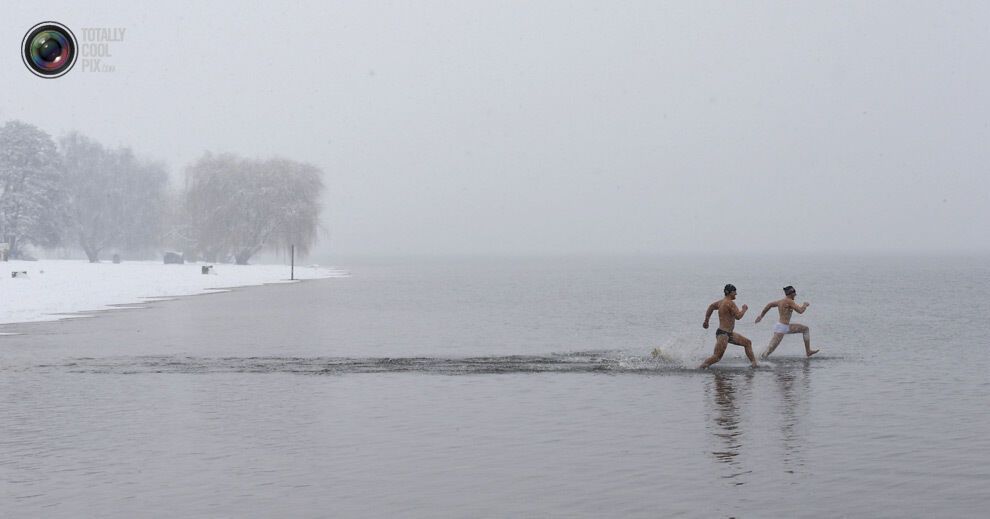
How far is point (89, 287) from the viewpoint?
56781 millimetres

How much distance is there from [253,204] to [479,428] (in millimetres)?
87661

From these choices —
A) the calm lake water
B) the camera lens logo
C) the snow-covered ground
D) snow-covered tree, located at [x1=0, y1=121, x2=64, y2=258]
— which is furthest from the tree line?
the camera lens logo

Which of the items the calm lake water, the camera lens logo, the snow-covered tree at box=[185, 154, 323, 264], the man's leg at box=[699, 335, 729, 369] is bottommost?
the calm lake water

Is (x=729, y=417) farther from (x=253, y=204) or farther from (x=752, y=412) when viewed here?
(x=253, y=204)

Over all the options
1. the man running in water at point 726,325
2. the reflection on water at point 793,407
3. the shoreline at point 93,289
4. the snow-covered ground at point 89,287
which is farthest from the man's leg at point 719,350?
the snow-covered ground at point 89,287

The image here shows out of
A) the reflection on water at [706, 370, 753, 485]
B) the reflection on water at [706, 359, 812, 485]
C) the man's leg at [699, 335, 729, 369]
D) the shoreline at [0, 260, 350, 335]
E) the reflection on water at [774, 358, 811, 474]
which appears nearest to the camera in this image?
the reflection on water at [706, 370, 753, 485]

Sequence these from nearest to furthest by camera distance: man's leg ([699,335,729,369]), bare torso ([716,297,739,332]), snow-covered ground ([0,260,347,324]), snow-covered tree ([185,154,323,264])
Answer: bare torso ([716,297,739,332])
man's leg ([699,335,729,369])
snow-covered ground ([0,260,347,324])
snow-covered tree ([185,154,323,264])

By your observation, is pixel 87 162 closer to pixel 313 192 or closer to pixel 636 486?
pixel 313 192

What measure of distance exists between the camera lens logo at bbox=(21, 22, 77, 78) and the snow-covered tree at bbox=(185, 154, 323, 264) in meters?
88.8

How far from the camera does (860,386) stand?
62.2 feet

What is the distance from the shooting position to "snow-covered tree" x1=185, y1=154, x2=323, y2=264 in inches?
3863

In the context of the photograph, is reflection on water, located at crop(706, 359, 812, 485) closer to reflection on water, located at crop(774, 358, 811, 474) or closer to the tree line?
reflection on water, located at crop(774, 358, 811, 474)

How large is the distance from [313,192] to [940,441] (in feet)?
295

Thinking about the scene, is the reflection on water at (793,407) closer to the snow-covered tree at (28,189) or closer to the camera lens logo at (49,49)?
the camera lens logo at (49,49)
